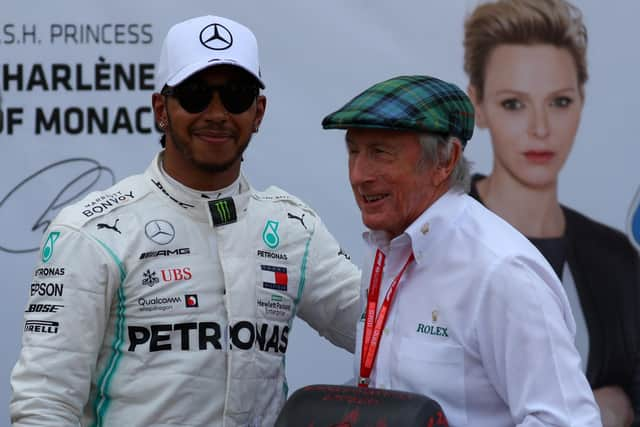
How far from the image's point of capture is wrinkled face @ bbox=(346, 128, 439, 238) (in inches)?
67.6

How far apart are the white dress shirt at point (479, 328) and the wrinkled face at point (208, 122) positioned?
391mm

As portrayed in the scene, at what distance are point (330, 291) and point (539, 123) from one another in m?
1.10

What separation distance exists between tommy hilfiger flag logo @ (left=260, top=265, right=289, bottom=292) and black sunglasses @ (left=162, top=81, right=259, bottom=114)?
0.32m

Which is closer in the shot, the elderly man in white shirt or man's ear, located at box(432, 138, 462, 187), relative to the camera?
the elderly man in white shirt

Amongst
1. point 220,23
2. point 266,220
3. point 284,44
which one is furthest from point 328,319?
point 284,44

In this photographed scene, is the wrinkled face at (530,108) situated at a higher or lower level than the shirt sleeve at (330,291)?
higher

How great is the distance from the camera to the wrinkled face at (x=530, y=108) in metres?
2.96

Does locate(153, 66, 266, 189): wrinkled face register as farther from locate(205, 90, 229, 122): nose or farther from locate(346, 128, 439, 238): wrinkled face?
locate(346, 128, 439, 238): wrinkled face

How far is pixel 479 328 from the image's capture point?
1.61 meters
